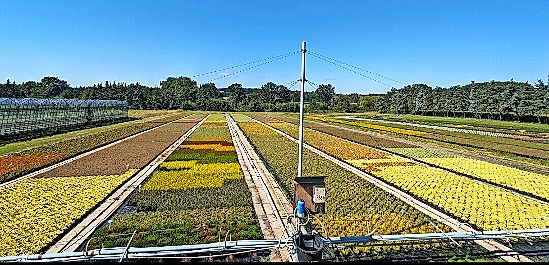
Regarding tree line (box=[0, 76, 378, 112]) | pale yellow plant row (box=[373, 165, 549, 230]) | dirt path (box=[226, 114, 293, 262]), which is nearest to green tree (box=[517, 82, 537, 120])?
tree line (box=[0, 76, 378, 112])

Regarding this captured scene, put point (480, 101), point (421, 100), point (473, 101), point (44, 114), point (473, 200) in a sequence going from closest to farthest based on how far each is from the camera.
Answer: point (473, 200) < point (44, 114) < point (480, 101) < point (473, 101) < point (421, 100)

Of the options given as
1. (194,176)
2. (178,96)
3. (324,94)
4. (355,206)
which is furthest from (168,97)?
(355,206)

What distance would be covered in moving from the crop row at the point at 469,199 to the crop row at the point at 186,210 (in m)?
6.20

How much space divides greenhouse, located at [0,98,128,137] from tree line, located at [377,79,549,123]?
127 ft

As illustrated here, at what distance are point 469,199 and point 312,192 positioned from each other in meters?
8.15

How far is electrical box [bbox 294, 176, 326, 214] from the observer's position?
738cm

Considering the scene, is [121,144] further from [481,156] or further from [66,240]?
[481,156]

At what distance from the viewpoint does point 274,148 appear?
26250 mm

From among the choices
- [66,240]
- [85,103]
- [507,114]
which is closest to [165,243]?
[66,240]

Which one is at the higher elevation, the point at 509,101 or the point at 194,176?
the point at 509,101

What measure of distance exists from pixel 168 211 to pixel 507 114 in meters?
79.4

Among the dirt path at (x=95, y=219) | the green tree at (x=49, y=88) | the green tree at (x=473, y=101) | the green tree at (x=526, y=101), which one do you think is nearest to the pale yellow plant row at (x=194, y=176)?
the dirt path at (x=95, y=219)

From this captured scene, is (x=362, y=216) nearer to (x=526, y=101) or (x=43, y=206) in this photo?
(x=43, y=206)

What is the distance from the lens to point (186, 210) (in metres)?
11.3
